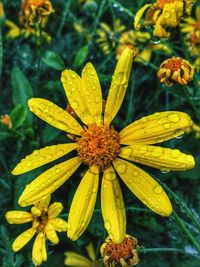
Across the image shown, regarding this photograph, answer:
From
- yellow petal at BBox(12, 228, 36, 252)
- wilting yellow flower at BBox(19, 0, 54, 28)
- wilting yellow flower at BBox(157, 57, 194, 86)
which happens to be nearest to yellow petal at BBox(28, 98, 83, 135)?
wilting yellow flower at BBox(157, 57, 194, 86)

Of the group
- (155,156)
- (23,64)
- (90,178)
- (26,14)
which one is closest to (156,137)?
(155,156)

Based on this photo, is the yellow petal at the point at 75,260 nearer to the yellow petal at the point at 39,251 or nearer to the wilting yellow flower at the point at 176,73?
the yellow petal at the point at 39,251

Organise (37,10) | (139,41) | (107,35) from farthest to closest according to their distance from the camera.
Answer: (107,35) < (139,41) < (37,10)

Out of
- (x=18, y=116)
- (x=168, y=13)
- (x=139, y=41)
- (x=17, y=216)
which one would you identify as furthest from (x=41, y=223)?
(x=139, y=41)

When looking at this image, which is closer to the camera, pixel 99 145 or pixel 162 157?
pixel 162 157

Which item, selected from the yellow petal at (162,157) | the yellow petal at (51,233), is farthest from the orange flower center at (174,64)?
the yellow petal at (51,233)

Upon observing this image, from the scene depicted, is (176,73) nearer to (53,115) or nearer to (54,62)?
(53,115)

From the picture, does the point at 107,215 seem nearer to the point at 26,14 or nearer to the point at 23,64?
the point at 26,14

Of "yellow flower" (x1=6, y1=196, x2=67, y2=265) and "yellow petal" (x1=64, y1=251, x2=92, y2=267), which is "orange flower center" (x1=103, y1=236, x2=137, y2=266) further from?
"yellow petal" (x1=64, y1=251, x2=92, y2=267)
